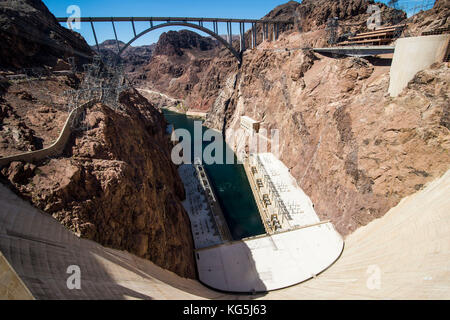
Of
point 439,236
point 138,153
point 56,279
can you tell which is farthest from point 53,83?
point 439,236

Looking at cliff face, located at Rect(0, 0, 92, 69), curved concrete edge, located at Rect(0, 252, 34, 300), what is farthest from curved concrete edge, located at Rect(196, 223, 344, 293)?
cliff face, located at Rect(0, 0, 92, 69)

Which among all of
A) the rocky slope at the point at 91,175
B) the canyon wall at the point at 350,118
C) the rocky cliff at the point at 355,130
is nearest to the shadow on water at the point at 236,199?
the rocky cliff at the point at 355,130

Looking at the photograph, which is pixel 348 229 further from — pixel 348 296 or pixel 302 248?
pixel 348 296

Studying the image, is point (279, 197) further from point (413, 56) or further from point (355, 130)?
point (413, 56)

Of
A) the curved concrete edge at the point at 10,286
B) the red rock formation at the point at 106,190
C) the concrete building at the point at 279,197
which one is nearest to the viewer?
the curved concrete edge at the point at 10,286

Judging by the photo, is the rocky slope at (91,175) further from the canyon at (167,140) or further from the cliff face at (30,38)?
the cliff face at (30,38)
